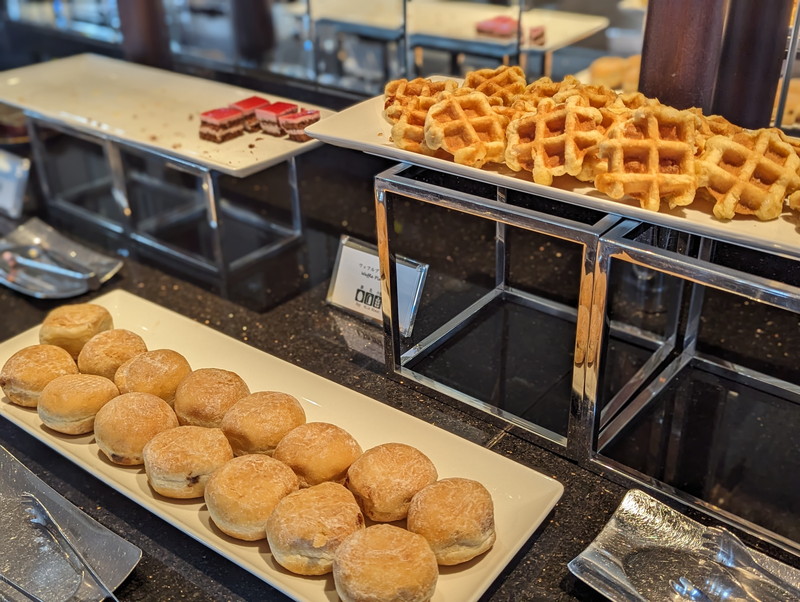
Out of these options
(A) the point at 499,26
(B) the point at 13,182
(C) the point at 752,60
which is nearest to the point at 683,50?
(C) the point at 752,60

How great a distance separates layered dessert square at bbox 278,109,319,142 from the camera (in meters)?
1.90

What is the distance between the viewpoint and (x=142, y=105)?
2.29 m

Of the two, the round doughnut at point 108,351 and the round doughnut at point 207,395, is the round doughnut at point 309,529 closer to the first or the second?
the round doughnut at point 207,395

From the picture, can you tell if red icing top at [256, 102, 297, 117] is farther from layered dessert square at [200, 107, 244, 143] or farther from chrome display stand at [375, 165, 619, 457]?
Answer: chrome display stand at [375, 165, 619, 457]

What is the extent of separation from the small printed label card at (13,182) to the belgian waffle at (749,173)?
1.84m

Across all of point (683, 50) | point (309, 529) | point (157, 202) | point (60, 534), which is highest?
point (683, 50)

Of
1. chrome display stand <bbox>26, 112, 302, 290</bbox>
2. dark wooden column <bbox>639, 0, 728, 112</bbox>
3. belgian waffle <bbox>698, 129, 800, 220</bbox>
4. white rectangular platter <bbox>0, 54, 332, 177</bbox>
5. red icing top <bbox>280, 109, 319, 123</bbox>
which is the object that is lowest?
chrome display stand <bbox>26, 112, 302, 290</bbox>

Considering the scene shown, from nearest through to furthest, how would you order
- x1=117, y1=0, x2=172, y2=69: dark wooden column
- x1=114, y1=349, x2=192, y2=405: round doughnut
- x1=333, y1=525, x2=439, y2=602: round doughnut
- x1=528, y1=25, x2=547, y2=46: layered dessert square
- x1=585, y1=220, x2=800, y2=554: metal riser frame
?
x1=333, y1=525, x2=439, y2=602: round doughnut, x1=585, y1=220, x2=800, y2=554: metal riser frame, x1=114, y1=349, x2=192, y2=405: round doughnut, x1=528, y1=25, x2=547, y2=46: layered dessert square, x1=117, y1=0, x2=172, y2=69: dark wooden column

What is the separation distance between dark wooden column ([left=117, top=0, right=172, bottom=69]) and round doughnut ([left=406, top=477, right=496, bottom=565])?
2302 millimetres

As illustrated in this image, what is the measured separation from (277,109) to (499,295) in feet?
2.30

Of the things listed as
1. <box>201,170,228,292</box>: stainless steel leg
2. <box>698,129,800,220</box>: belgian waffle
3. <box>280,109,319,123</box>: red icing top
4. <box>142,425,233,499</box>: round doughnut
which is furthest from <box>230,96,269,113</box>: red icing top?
<box>698,129,800,220</box>: belgian waffle

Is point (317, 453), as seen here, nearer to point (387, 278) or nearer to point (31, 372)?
point (387, 278)

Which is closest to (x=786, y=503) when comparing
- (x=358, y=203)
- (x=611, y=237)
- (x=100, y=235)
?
(x=611, y=237)

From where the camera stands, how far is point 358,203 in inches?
90.7
